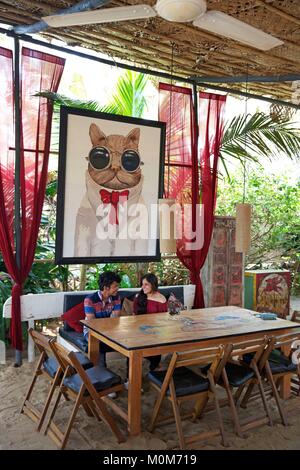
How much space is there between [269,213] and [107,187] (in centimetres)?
439

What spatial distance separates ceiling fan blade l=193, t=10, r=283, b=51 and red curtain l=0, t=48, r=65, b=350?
2.03 metres

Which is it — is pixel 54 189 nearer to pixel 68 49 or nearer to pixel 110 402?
pixel 68 49

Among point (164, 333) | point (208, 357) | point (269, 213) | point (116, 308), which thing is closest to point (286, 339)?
point (208, 357)

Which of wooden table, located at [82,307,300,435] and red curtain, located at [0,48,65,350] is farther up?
red curtain, located at [0,48,65,350]

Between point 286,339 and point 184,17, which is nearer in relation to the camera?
point 184,17

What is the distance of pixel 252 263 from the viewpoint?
27.7ft

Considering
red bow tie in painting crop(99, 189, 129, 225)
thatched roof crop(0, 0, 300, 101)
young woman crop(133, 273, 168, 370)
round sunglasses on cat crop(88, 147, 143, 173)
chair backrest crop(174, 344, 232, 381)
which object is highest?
thatched roof crop(0, 0, 300, 101)

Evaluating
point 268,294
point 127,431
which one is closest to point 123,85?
point 268,294

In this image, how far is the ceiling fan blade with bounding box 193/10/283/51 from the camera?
9.46ft

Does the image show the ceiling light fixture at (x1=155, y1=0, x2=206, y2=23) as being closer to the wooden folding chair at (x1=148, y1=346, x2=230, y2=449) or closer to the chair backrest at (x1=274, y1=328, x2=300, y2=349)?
the wooden folding chair at (x1=148, y1=346, x2=230, y2=449)

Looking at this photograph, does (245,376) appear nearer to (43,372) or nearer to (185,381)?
(185,381)

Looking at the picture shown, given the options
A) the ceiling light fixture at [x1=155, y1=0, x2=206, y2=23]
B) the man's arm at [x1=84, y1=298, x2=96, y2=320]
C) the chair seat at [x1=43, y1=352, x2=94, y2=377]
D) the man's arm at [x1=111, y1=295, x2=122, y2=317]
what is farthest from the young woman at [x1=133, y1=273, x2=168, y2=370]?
the ceiling light fixture at [x1=155, y1=0, x2=206, y2=23]

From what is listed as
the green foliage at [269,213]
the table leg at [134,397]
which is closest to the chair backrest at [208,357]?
the table leg at [134,397]

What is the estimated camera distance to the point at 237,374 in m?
3.46
